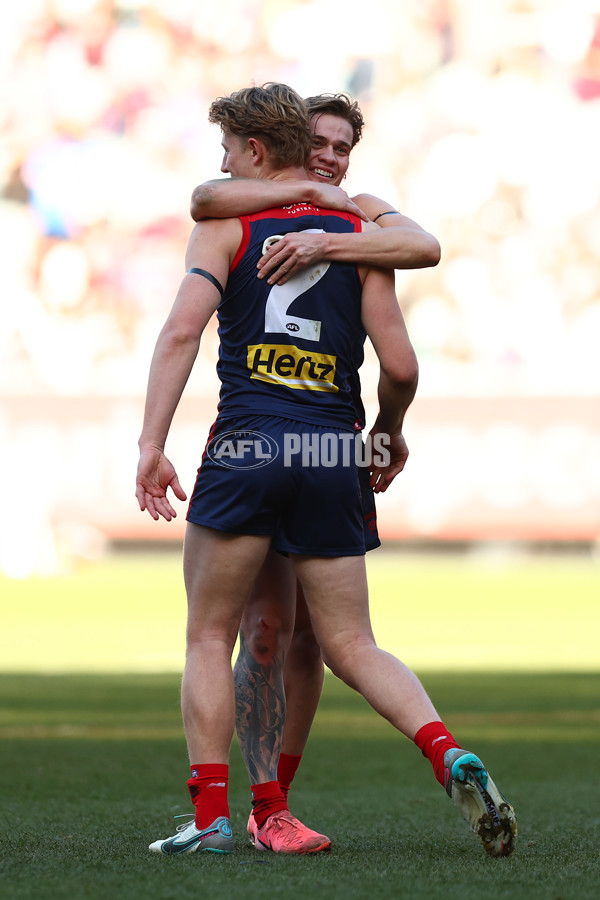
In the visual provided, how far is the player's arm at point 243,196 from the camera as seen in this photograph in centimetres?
301

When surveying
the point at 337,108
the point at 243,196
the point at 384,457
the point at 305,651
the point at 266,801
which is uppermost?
the point at 337,108

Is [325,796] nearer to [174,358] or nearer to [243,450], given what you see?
[243,450]

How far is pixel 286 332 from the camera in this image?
9.84ft

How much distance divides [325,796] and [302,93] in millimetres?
16917

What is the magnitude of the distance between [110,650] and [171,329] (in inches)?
228

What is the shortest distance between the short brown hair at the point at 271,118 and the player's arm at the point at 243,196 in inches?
3.0

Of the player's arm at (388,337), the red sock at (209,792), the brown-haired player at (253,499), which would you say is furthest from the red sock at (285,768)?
the player's arm at (388,337)

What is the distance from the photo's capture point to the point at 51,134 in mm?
20891

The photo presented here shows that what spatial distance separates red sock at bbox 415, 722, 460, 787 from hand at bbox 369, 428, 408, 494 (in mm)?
660

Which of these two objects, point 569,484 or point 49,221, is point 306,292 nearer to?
point 569,484

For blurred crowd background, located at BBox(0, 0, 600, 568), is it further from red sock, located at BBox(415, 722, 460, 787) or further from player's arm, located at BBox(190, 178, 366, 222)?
red sock, located at BBox(415, 722, 460, 787)

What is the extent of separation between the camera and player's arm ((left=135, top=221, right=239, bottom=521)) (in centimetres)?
291

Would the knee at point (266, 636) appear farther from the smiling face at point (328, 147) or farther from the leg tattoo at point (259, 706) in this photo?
the smiling face at point (328, 147)

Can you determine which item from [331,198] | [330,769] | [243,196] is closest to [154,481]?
[243,196]
